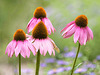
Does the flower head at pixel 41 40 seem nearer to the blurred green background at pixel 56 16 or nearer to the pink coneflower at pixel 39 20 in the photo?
the pink coneflower at pixel 39 20

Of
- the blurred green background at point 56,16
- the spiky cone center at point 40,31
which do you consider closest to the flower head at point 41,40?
the spiky cone center at point 40,31

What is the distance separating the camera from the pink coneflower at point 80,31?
65 centimetres

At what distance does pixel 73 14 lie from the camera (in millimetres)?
2869

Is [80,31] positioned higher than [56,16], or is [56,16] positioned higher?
[80,31]

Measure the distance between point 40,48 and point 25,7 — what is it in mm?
3026

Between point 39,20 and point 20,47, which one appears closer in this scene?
point 20,47

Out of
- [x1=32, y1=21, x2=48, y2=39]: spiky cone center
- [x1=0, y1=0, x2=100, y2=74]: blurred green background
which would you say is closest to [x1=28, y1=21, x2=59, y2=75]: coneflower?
[x1=32, y1=21, x2=48, y2=39]: spiky cone center

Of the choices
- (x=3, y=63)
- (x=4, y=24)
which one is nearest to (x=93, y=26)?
(x=3, y=63)

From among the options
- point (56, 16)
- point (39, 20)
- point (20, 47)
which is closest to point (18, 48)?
point (20, 47)

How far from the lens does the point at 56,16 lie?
2943 millimetres

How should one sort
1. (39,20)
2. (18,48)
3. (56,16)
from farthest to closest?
(56,16)
(39,20)
(18,48)

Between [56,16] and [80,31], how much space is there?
229 cm

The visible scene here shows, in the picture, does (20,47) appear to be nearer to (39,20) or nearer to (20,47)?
(20,47)

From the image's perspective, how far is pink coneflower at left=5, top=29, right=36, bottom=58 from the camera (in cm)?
60
